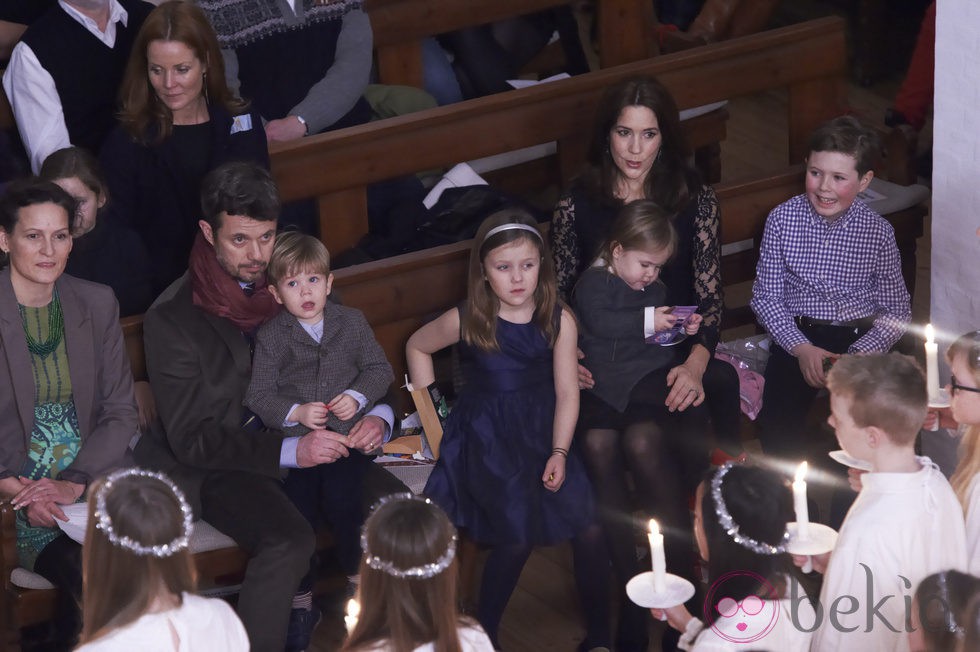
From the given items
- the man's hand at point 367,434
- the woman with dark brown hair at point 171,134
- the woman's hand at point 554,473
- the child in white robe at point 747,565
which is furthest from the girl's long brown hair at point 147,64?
the child in white robe at point 747,565

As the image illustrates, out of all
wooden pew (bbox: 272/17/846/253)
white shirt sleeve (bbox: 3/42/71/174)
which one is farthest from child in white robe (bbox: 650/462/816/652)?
white shirt sleeve (bbox: 3/42/71/174)

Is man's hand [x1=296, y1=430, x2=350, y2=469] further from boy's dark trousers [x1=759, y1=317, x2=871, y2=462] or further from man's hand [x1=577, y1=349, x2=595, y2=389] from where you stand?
boy's dark trousers [x1=759, y1=317, x2=871, y2=462]

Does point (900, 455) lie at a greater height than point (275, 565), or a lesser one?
greater

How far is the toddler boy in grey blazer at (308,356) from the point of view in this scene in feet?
12.4

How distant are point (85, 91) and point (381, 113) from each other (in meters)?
1.08

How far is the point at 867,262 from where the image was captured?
431 cm

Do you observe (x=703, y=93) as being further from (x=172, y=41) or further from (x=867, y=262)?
(x=172, y=41)

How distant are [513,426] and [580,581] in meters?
0.42

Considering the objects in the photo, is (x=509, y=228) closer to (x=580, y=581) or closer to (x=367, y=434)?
(x=367, y=434)

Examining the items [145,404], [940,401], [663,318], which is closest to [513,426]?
[663,318]

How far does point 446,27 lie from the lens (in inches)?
205

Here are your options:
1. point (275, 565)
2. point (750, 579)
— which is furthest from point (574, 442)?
point (750, 579)

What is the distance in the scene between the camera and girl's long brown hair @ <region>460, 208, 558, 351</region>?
12.9ft

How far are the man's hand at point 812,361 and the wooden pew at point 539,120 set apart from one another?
0.81 meters
